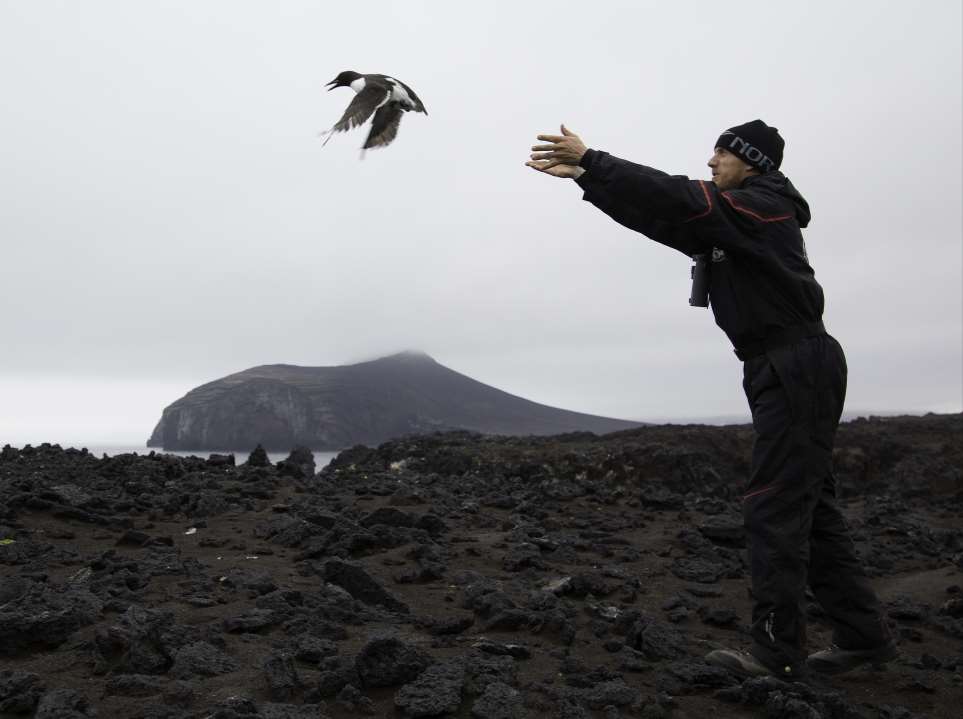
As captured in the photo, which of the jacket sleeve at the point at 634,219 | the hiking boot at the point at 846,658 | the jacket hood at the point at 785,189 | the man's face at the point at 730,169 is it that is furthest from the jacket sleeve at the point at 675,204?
the hiking boot at the point at 846,658

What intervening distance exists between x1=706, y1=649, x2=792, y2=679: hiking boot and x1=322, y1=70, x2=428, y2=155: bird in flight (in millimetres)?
4369

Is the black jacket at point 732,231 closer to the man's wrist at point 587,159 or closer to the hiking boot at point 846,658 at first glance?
the man's wrist at point 587,159

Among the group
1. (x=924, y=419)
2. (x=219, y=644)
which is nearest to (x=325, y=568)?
(x=219, y=644)

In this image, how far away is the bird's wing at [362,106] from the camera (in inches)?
233

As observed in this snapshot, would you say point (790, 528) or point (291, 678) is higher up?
point (790, 528)

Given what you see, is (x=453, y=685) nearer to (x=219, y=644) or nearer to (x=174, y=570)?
(x=219, y=644)

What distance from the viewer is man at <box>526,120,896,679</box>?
3852 mm

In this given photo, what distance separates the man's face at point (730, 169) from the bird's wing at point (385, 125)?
2863mm

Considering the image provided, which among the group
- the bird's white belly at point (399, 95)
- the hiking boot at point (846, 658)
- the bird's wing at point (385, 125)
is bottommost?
the hiking boot at point (846, 658)

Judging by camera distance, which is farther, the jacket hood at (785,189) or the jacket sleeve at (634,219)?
the jacket hood at (785,189)

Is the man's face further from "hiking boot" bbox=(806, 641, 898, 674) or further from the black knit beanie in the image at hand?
"hiking boot" bbox=(806, 641, 898, 674)

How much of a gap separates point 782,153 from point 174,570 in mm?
4602

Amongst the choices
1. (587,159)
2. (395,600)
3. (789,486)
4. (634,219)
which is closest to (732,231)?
(634,219)

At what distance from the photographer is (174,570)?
4895 millimetres
